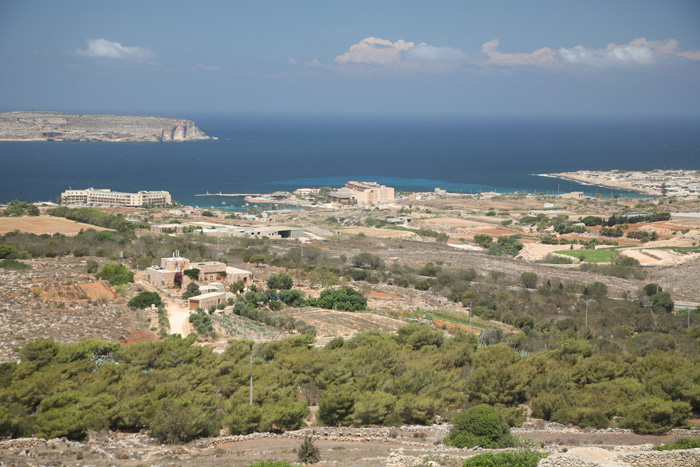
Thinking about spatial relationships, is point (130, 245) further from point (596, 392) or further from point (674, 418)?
point (674, 418)

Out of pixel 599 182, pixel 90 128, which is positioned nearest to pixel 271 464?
pixel 599 182

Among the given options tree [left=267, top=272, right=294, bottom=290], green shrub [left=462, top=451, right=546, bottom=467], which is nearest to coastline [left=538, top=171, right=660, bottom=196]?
tree [left=267, top=272, right=294, bottom=290]

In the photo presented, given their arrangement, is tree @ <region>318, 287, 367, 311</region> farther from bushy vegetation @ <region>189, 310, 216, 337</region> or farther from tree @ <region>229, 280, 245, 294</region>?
bushy vegetation @ <region>189, 310, 216, 337</region>

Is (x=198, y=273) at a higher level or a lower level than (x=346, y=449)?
lower

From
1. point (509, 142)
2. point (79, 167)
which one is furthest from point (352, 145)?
point (79, 167)

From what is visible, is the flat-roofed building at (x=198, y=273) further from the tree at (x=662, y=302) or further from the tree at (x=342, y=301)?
the tree at (x=662, y=302)

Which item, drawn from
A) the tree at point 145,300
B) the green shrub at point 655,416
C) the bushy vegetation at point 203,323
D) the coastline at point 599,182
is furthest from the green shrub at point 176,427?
the coastline at point 599,182

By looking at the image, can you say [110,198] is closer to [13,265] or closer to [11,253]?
[11,253]

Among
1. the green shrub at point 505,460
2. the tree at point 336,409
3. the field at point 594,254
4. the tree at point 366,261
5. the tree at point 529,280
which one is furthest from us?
the field at point 594,254
